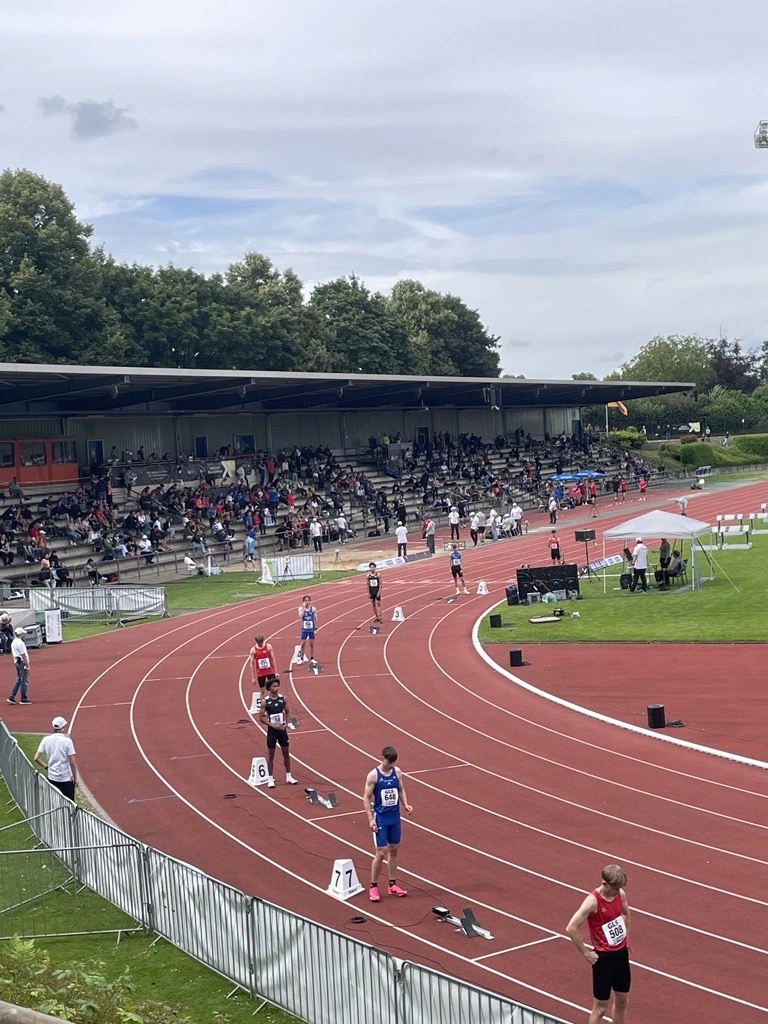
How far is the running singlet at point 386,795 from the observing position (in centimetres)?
1207

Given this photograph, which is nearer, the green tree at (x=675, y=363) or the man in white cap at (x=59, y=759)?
the man in white cap at (x=59, y=759)

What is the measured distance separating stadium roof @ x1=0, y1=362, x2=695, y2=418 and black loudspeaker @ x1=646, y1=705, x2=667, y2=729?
26253 millimetres

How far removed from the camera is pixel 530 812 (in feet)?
49.1

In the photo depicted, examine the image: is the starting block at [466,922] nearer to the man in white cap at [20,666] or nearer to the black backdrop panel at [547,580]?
the man in white cap at [20,666]

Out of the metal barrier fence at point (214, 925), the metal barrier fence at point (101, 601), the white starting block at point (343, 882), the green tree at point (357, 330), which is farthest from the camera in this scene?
the green tree at point (357, 330)

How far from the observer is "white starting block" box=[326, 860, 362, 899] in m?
12.3

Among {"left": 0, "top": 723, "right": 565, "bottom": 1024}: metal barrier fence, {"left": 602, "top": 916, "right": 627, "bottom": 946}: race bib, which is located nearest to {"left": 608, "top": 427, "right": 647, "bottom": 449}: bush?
{"left": 0, "top": 723, "right": 565, "bottom": 1024}: metal barrier fence

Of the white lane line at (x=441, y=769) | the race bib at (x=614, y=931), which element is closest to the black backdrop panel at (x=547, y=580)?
the white lane line at (x=441, y=769)

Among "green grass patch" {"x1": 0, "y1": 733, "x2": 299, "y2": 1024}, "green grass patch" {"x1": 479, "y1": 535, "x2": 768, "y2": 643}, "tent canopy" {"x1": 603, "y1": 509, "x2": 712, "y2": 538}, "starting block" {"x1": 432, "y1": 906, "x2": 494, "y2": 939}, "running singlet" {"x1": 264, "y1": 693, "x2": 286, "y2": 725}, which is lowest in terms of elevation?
"starting block" {"x1": 432, "y1": 906, "x2": 494, "y2": 939}

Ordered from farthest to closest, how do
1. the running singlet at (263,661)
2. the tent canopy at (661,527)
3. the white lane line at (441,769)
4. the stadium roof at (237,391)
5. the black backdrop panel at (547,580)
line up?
the stadium roof at (237,391), the black backdrop panel at (547,580), the tent canopy at (661,527), the running singlet at (263,661), the white lane line at (441,769)

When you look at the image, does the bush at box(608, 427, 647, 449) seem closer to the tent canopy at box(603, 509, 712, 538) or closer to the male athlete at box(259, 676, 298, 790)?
the tent canopy at box(603, 509, 712, 538)

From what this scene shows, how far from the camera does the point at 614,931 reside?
8.52 m

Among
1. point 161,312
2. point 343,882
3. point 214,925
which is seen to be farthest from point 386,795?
point 161,312

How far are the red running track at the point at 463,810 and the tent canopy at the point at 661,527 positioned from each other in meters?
6.98
